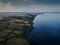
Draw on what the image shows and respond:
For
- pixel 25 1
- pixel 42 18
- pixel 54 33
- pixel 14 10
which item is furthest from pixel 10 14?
pixel 54 33

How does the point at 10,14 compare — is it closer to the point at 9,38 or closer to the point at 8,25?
the point at 8,25

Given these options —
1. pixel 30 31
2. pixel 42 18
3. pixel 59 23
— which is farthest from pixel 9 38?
pixel 59 23

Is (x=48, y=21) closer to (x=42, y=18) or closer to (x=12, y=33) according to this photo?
(x=42, y=18)

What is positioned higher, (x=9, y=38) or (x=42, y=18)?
(x=42, y=18)

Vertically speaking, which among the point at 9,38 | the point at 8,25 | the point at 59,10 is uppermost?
the point at 59,10

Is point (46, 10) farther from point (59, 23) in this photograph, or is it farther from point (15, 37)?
point (15, 37)

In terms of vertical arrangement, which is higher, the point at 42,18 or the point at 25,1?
the point at 25,1
